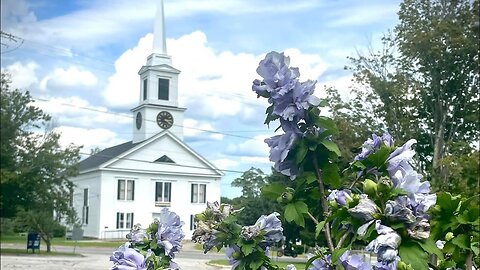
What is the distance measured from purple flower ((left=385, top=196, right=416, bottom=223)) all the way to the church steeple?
48.7 metres

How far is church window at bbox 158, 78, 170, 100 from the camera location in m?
56.7

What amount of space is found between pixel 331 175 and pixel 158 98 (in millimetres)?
56756

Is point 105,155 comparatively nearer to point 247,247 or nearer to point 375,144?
point 247,247

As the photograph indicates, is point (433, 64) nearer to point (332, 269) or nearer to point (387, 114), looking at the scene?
point (387, 114)

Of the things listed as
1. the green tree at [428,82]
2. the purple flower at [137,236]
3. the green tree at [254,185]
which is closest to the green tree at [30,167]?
the green tree at [428,82]

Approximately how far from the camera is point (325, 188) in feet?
7.70

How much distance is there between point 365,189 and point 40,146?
114 ft

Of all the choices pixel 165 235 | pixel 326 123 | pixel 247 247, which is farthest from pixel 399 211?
pixel 165 235

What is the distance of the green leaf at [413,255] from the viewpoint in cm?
171

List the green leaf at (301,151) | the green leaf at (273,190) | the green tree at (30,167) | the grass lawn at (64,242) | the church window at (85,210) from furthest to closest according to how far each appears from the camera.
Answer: the church window at (85,210) < the grass lawn at (64,242) < the green tree at (30,167) < the green leaf at (273,190) < the green leaf at (301,151)

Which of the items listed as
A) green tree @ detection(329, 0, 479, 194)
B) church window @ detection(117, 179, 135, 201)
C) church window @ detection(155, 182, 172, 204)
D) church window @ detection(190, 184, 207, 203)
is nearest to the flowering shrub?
green tree @ detection(329, 0, 479, 194)

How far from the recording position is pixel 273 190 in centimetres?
234

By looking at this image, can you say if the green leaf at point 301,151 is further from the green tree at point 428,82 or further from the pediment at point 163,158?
the pediment at point 163,158

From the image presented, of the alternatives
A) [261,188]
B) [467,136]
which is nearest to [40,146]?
[467,136]
